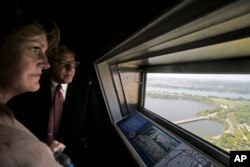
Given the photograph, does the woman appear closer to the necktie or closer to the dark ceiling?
the dark ceiling

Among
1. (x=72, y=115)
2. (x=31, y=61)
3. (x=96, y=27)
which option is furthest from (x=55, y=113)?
(x=31, y=61)

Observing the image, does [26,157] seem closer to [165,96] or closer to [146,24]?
[146,24]

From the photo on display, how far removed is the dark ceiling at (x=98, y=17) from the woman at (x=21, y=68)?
0.78ft

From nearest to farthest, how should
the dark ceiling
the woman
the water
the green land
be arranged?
the dark ceiling → the woman → the green land → the water

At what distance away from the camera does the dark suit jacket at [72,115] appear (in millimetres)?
2414

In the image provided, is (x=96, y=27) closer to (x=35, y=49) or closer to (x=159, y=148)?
(x=35, y=49)

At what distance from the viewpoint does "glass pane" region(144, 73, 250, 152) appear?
133 cm

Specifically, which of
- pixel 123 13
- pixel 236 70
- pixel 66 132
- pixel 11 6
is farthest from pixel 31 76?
pixel 66 132

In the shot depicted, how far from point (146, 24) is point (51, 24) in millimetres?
1013

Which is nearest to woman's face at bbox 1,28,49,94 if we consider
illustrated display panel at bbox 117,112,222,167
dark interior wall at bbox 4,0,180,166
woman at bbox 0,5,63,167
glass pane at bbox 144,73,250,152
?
woman at bbox 0,5,63,167

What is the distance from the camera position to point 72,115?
2.80 meters

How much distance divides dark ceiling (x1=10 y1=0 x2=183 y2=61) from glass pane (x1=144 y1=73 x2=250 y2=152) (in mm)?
824

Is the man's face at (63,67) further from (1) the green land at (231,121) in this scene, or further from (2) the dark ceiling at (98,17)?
(1) the green land at (231,121)

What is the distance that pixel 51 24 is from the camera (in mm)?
1454
